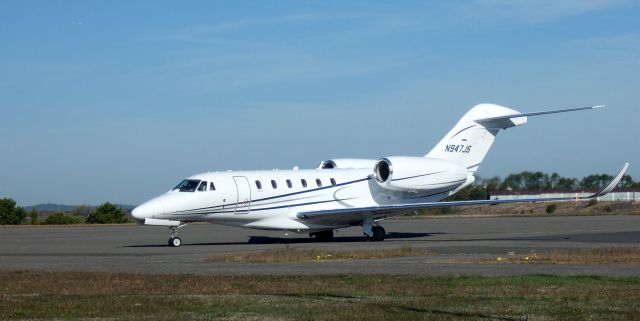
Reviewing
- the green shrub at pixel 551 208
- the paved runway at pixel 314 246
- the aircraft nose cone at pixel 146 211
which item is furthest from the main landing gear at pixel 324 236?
the green shrub at pixel 551 208

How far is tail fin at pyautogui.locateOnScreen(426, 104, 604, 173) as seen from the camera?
37.5m

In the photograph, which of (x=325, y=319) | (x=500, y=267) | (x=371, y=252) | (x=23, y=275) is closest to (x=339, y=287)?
(x=325, y=319)

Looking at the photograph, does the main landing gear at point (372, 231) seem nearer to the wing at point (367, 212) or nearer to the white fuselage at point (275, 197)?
the wing at point (367, 212)

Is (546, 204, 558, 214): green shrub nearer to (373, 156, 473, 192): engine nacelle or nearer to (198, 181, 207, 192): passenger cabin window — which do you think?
(373, 156, 473, 192): engine nacelle

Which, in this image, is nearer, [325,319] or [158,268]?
[325,319]

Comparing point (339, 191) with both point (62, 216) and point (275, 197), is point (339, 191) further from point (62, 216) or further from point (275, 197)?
point (62, 216)

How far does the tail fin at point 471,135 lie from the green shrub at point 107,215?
1340 inches

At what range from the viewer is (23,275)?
18406 mm

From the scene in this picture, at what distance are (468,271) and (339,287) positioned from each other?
4.11m

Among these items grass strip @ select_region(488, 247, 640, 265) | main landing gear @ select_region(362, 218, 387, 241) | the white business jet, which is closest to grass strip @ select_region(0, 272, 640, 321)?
grass strip @ select_region(488, 247, 640, 265)

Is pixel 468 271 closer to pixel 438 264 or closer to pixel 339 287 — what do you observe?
pixel 438 264

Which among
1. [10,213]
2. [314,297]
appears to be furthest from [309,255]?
[10,213]

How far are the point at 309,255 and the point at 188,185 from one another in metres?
9.05

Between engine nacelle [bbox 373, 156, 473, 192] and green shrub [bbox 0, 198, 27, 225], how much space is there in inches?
1567
